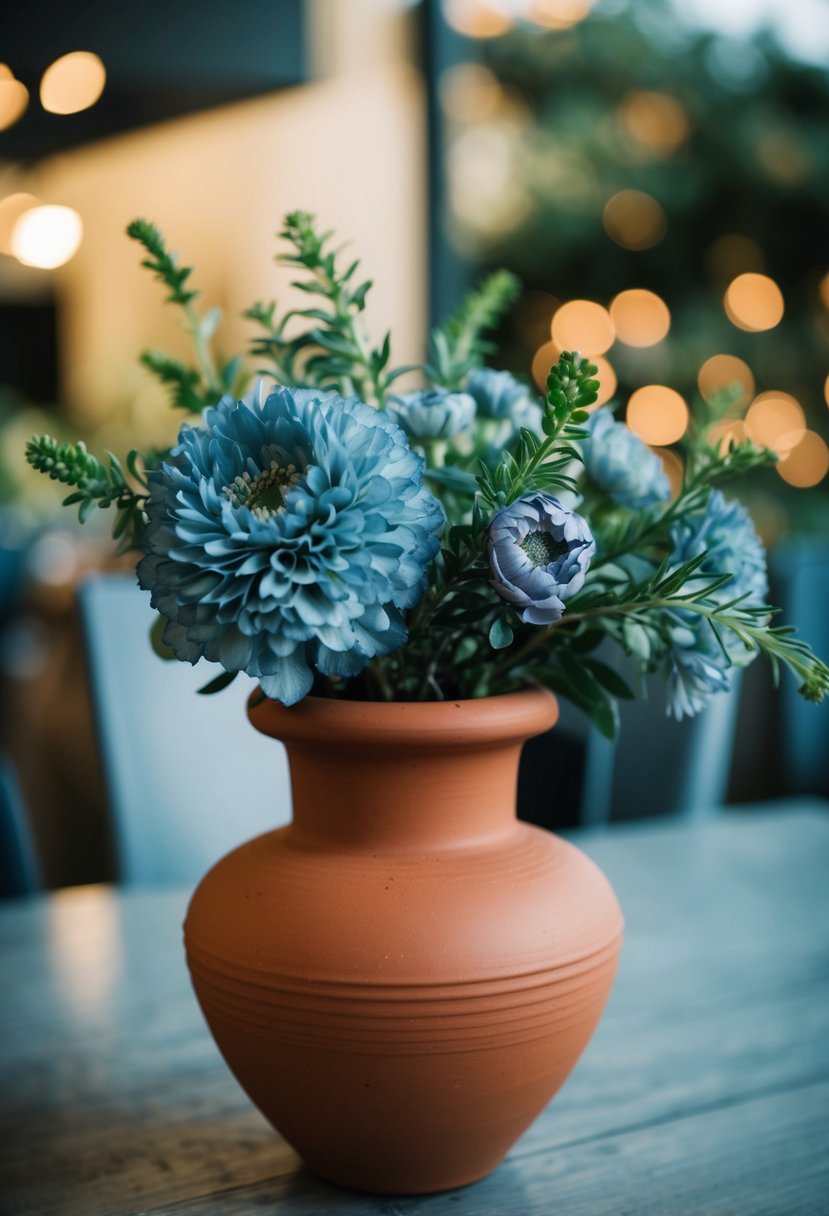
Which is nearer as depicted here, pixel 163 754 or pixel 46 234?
pixel 163 754

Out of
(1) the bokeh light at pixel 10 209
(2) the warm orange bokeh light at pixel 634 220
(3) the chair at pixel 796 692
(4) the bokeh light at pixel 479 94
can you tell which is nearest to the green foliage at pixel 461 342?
(3) the chair at pixel 796 692

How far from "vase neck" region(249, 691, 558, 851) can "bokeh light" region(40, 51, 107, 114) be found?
3057mm

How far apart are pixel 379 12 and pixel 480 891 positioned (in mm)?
3410

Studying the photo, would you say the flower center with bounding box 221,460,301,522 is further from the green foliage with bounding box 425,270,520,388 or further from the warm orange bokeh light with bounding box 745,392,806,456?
the warm orange bokeh light with bounding box 745,392,806,456

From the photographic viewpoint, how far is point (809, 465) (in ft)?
14.2

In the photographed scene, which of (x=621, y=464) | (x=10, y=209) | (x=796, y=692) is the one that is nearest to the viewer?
(x=621, y=464)

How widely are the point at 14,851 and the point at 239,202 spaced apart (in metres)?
5.52

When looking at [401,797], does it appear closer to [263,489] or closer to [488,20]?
[263,489]

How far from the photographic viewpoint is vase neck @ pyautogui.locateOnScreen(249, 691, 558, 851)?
0.53m

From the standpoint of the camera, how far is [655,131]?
4.79 metres

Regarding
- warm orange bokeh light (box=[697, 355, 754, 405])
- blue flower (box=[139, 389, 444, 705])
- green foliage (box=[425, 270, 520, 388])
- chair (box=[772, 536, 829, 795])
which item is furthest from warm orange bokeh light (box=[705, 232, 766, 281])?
blue flower (box=[139, 389, 444, 705])

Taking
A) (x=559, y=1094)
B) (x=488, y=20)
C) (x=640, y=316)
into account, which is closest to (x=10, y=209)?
(x=488, y=20)

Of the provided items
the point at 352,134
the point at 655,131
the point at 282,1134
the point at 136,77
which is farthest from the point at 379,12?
the point at 282,1134

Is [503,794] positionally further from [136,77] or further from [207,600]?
[136,77]
